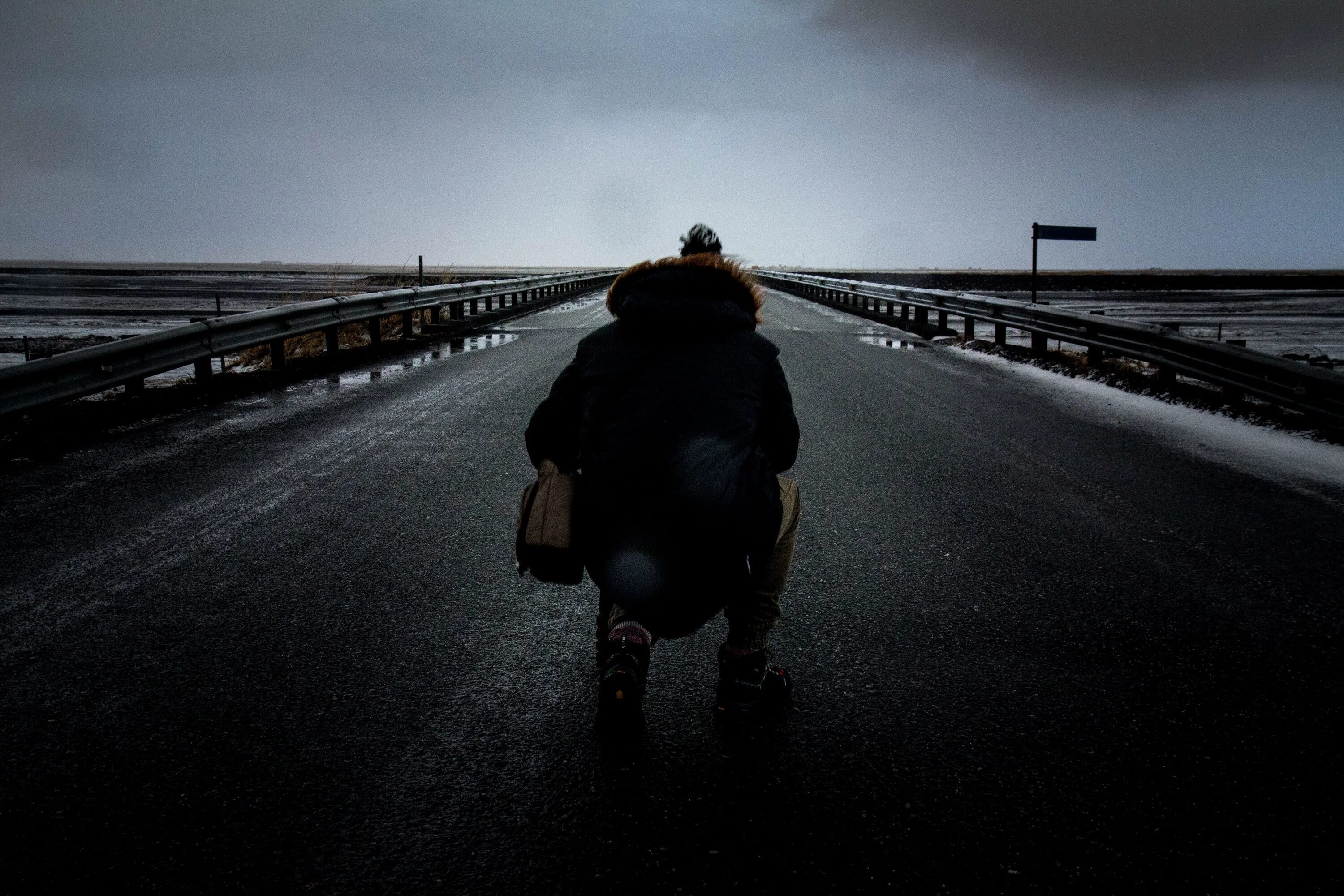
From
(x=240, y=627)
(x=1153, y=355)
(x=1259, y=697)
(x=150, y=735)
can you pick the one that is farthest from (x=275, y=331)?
(x=1259, y=697)

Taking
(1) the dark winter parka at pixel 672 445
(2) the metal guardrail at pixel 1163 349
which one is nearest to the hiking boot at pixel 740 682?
(1) the dark winter parka at pixel 672 445

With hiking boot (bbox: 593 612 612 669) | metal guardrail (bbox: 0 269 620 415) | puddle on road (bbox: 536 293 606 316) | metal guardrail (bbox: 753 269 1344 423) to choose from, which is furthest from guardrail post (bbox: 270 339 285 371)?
puddle on road (bbox: 536 293 606 316)

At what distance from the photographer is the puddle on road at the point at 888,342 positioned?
16.3m

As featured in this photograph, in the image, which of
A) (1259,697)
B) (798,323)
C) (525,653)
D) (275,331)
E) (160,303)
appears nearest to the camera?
(1259,697)

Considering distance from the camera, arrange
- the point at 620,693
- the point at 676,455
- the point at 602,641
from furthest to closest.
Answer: the point at 602,641 < the point at 620,693 < the point at 676,455

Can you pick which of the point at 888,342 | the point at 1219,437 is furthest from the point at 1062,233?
the point at 1219,437

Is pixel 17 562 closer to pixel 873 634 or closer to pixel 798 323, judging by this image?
pixel 873 634

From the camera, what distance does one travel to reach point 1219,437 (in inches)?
318

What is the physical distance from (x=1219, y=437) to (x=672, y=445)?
7247 millimetres

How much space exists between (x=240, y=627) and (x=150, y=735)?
887mm

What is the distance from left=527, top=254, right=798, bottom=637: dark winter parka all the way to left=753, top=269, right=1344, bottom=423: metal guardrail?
420 centimetres

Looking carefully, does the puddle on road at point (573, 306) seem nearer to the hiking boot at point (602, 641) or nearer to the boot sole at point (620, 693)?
the hiking boot at point (602, 641)

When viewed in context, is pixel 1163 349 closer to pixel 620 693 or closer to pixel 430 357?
pixel 620 693

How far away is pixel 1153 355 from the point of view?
10.4 meters
